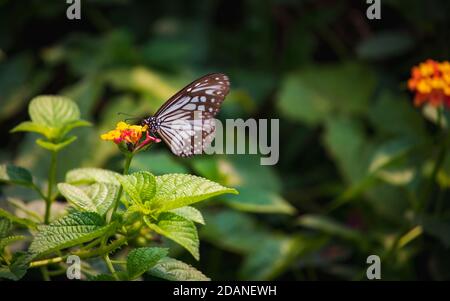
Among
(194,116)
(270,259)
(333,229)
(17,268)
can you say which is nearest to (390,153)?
(333,229)

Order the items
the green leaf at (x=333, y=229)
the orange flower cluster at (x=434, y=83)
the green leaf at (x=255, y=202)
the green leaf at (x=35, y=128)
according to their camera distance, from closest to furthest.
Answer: the green leaf at (x=35, y=128)
the orange flower cluster at (x=434, y=83)
the green leaf at (x=255, y=202)
the green leaf at (x=333, y=229)

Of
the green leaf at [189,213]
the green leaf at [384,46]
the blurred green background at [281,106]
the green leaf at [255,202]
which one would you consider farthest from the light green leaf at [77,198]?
the green leaf at [384,46]

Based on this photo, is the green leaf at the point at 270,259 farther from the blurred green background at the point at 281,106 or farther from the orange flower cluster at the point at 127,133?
the orange flower cluster at the point at 127,133

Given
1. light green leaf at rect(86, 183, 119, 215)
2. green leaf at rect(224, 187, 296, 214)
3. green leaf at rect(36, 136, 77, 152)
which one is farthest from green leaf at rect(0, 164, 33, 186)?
green leaf at rect(224, 187, 296, 214)

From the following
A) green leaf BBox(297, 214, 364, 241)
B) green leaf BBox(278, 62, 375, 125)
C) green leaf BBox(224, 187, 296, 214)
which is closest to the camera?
green leaf BBox(224, 187, 296, 214)

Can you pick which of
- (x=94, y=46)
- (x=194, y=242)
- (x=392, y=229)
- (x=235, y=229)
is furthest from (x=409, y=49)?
(x=194, y=242)

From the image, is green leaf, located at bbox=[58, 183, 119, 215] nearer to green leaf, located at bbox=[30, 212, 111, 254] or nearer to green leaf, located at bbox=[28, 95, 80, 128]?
green leaf, located at bbox=[30, 212, 111, 254]

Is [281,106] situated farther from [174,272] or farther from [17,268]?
[17,268]
